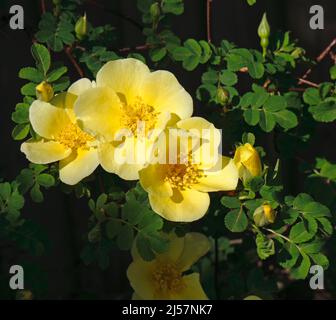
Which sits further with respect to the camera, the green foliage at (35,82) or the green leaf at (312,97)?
the green leaf at (312,97)

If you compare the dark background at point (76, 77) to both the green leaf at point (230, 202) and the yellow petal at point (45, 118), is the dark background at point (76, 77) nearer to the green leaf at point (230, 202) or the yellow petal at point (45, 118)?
the yellow petal at point (45, 118)

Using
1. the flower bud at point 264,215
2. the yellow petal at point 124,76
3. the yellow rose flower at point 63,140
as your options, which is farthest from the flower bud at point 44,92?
the flower bud at point 264,215

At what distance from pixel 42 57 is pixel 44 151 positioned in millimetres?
253

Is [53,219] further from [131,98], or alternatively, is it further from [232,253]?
[131,98]

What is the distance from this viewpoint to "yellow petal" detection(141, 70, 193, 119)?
1715 millimetres

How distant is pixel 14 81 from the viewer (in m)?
2.52

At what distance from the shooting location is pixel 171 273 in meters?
1.87

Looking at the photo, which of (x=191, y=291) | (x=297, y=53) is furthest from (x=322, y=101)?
(x=191, y=291)

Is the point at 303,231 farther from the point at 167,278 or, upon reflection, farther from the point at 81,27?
the point at 81,27

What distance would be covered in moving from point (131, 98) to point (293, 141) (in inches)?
21.2

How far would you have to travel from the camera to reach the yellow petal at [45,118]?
1690mm

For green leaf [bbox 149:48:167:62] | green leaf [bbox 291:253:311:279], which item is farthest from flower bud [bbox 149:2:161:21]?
green leaf [bbox 291:253:311:279]

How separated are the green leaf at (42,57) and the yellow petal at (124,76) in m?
0.18
